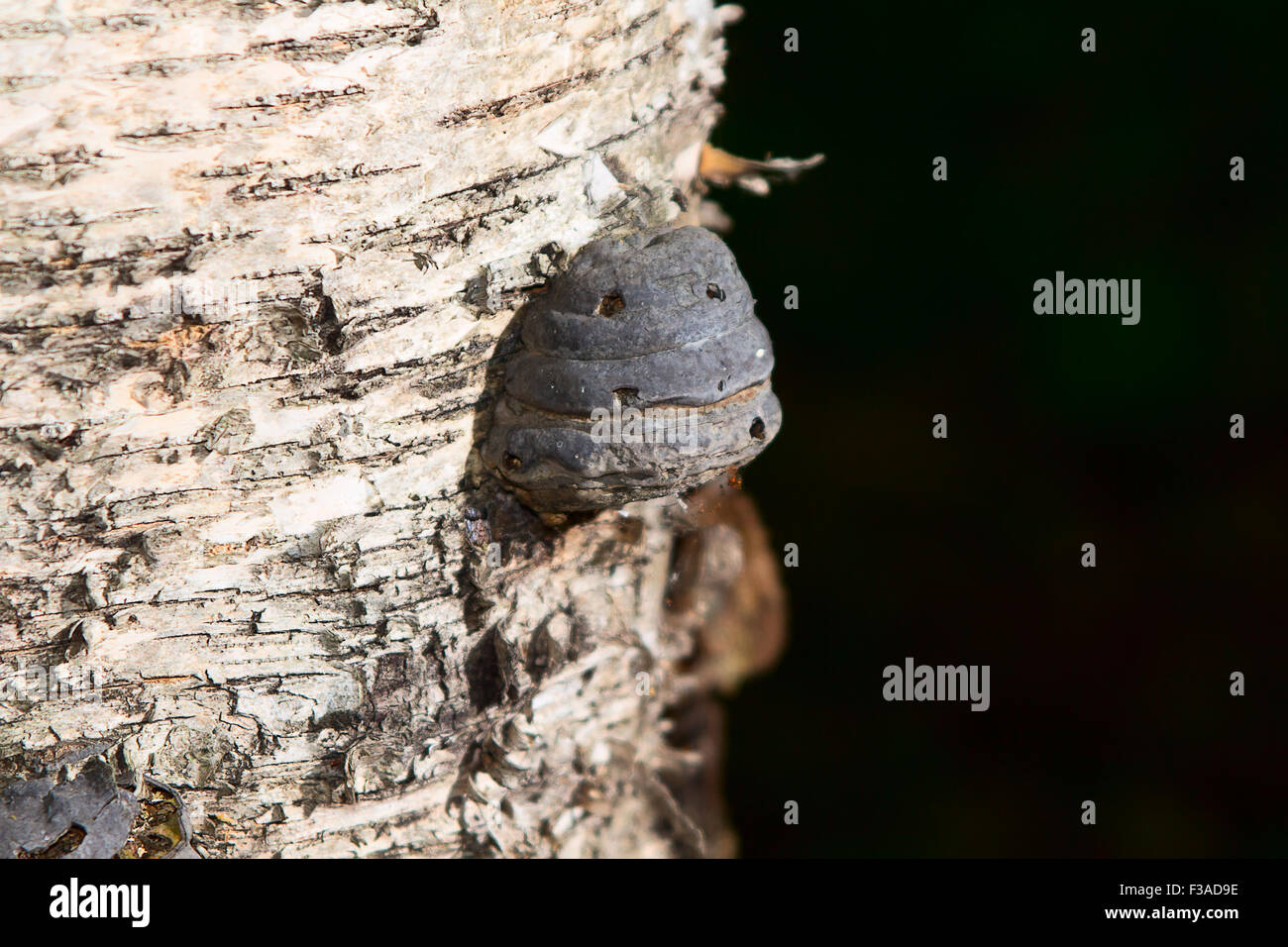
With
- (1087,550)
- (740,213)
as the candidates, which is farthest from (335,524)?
(1087,550)

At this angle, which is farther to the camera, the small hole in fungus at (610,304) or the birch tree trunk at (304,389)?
the small hole in fungus at (610,304)

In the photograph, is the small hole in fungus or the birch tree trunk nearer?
the birch tree trunk
